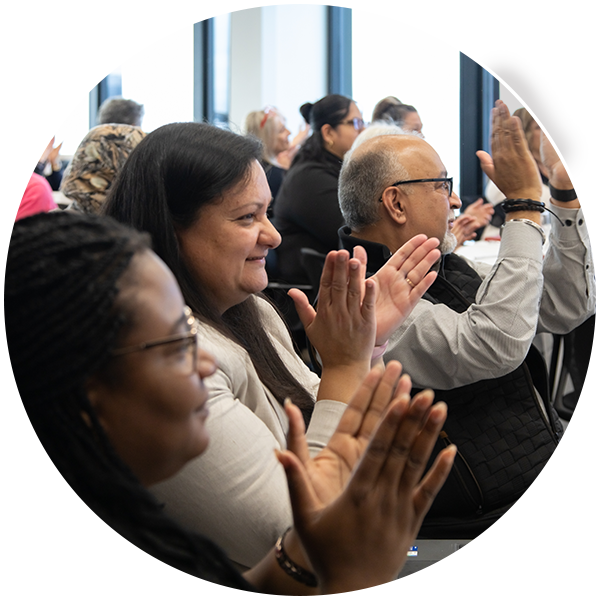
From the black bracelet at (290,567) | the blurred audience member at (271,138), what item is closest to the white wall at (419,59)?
the blurred audience member at (271,138)

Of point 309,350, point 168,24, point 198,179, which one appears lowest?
point 309,350

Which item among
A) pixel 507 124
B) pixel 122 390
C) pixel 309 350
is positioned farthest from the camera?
pixel 507 124

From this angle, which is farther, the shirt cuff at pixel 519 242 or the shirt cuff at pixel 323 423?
the shirt cuff at pixel 519 242

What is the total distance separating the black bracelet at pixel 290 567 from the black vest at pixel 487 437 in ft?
0.35

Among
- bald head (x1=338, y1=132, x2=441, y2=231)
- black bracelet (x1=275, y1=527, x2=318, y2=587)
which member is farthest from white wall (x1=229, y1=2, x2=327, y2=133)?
black bracelet (x1=275, y1=527, x2=318, y2=587)

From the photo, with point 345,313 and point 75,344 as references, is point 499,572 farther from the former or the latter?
point 75,344

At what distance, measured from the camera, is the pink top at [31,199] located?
533 millimetres

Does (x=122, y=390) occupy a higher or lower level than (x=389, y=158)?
lower

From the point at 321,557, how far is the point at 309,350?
0.17 metres

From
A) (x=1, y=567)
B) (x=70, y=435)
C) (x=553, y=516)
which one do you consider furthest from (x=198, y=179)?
(x=553, y=516)

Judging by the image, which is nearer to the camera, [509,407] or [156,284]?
[156,284]

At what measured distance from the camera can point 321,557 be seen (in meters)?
0.51

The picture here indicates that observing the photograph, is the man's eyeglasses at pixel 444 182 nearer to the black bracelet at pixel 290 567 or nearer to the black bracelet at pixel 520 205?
the black bracelet at pixel 520 205

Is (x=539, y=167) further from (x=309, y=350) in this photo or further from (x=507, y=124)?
(x=309, y=350)
